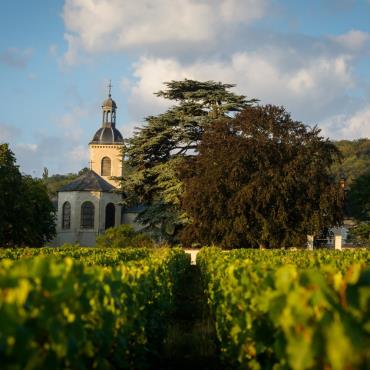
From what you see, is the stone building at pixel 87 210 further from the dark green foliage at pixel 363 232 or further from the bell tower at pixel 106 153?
the dark green foliage at pixel 363 232

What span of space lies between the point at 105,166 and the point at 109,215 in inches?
317

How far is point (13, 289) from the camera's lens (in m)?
4.02

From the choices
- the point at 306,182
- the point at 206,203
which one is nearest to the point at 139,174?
the point at 206,203

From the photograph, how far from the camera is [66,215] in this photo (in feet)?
231

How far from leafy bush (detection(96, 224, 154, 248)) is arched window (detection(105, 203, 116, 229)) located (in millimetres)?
14791

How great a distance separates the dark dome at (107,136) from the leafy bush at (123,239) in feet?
75.6

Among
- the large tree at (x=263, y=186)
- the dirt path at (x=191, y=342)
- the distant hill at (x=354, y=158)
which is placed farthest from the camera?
the distant hill at (x=354, y=158)

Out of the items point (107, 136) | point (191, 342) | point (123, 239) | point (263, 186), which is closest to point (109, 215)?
point (107, 136)

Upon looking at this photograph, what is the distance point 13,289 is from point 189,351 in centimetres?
740

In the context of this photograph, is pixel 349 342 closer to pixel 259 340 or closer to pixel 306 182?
pixel 259 340

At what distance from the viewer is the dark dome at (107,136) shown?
76.6 metres

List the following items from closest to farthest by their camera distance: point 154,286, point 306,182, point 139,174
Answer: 1. point 154,286
2. point 306,182
3. point 139,174

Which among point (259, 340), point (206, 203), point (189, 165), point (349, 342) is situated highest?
point (189, 165)

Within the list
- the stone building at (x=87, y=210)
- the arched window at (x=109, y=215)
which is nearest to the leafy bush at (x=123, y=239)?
the stone building at (x=87, y=210)
